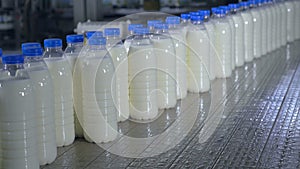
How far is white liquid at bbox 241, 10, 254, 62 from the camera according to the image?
2234mm

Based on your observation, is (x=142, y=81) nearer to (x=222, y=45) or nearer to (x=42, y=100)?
(x=42, y=100)

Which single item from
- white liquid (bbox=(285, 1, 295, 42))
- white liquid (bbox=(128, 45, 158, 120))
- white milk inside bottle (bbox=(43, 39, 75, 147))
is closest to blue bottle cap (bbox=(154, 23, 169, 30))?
white liquid (bbox=(128, 45, 158, 120))

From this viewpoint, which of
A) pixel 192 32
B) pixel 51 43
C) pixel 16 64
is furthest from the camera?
pixel 192 32

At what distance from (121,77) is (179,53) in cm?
32

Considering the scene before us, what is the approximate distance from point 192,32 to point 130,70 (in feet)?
1.23

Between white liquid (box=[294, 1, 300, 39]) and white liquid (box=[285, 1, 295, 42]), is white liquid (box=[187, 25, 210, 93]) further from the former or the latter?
white liquid (box=[294, 1, 300, 39])

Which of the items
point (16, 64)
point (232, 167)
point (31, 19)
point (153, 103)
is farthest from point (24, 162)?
point (31, 19)

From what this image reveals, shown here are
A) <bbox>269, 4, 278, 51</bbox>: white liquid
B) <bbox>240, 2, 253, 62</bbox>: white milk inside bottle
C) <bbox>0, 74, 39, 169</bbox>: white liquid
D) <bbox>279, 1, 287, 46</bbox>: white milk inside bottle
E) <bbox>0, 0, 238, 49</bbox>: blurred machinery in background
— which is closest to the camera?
<bbox>0, 74, 39, 169</bbox>: white liquid

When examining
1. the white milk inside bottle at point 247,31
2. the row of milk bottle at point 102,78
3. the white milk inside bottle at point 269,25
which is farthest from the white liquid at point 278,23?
the row of milk bottle at point 102,78

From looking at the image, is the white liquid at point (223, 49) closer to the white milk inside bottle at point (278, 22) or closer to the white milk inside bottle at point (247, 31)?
the white milk inside bottle at point (247, 31)

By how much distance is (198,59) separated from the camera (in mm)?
1753

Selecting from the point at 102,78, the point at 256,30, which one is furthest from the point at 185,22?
the point at 256,30

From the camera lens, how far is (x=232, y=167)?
1078 mm

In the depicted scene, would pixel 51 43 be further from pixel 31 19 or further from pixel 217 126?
pixel 31 19
